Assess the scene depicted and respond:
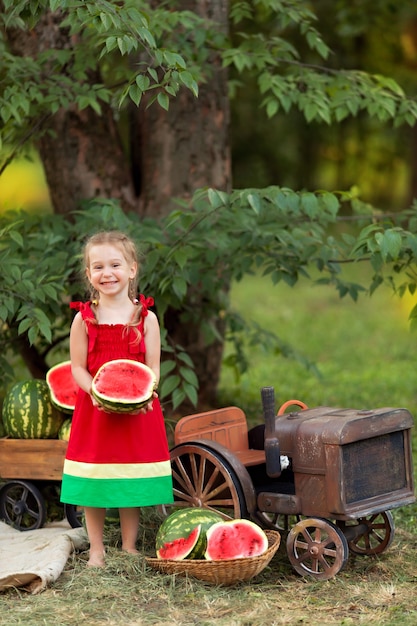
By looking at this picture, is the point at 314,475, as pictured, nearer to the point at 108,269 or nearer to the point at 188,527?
the point at 188,527

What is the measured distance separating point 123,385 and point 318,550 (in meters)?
1.25

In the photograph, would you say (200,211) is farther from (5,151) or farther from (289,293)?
(289,293)

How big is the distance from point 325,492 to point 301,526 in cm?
23

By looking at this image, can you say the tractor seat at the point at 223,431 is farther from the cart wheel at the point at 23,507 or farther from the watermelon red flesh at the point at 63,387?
the cart wheel at the point at 23,507

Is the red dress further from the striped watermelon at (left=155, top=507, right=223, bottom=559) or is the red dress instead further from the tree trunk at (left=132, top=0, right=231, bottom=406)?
the tree trunk at (left=132, top=0, right=231, bottom=406)

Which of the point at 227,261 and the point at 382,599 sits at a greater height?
the point at 227,261

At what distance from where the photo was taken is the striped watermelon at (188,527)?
4578 millimetres

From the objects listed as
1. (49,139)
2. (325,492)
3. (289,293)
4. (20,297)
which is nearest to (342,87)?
(49,139)

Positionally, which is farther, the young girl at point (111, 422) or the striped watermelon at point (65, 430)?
the striped watermelon at point (65, 430)

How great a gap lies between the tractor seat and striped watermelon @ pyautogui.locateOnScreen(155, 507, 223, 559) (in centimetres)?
40

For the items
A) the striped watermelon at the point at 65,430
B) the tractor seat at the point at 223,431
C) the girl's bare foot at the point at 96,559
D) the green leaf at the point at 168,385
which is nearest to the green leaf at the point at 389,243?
the tractor seat at the point at 223,431

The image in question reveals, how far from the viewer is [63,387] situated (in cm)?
551

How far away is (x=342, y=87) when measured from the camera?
6.67 metres

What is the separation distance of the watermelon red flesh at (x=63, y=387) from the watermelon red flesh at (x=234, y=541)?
130 cm
